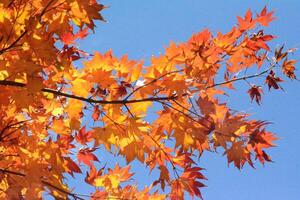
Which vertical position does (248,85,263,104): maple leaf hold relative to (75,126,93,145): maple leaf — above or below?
above

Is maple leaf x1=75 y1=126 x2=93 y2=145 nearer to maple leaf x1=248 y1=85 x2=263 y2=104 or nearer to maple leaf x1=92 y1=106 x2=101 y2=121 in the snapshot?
maple leaf x1=92 y1=106 x2=101 y2=121

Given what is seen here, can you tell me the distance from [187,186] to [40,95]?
1380mm

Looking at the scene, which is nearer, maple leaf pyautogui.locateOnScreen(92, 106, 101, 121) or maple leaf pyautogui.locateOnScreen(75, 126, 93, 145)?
maple leaf pyautogui.locateOnScreen(92, 106, 101, 121)

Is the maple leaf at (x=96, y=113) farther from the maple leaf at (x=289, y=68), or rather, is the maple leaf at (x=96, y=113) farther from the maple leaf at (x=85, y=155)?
the maple leaf at (x=289, y=68)

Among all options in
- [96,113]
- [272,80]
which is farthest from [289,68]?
[96,113]

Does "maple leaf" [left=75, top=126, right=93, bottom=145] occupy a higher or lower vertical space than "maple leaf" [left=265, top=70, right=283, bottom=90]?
lower

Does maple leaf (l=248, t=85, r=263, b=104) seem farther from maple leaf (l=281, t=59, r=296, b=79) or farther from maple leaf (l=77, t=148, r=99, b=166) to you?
maple leaf (l=77, t=148, r=99, b=166)

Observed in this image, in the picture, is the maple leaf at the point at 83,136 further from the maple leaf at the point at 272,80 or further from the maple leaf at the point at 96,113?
the maple leaf at the point at 272,80

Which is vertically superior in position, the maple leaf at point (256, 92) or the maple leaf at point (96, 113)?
the maple leaf at point (256, 92)

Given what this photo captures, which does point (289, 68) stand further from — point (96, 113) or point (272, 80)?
point (96, 113)

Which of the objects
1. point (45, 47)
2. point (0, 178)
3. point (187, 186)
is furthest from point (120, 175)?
point (45, 47)

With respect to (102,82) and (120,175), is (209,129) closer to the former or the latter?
(102,82)

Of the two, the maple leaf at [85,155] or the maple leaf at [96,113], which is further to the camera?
the maple leaf at [85,155]

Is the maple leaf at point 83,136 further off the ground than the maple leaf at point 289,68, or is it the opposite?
Answer: the maple leaf at point 289,68
